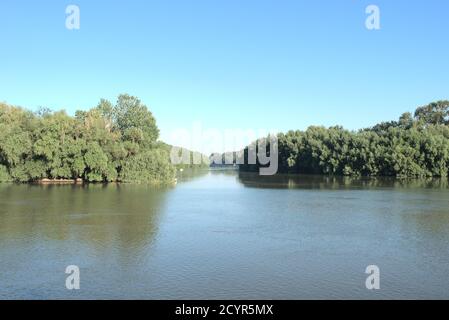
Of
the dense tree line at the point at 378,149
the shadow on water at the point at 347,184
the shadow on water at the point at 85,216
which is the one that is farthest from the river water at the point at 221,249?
the dense tree line at the point at 378,149

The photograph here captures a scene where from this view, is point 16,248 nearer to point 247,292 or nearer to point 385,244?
point 247,292

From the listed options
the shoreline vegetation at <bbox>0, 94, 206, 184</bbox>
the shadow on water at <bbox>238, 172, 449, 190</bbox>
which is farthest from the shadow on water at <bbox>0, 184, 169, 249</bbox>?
the shadow on water at <bbox>238, 172, 449, 190</bbox>

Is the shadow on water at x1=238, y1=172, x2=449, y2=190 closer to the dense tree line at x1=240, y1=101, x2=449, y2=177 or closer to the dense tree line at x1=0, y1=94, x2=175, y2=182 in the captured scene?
the dense tree line at x1=240, y1=101, x2=449, y2=177

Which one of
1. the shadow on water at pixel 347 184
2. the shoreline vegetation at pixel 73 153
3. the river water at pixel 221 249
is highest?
the shoreline vegetation at pixel 73 153

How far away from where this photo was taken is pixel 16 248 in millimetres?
19766

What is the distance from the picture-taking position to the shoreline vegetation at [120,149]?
55219 mm

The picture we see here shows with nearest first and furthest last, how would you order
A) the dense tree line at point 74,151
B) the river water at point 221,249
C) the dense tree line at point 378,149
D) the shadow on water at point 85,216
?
the river water at point 221,249, the shadow on water at point 85,216, the dense tree line at point 74,151, the dense tree line at point 378,149

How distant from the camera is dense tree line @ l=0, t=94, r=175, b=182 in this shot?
54.9 metres

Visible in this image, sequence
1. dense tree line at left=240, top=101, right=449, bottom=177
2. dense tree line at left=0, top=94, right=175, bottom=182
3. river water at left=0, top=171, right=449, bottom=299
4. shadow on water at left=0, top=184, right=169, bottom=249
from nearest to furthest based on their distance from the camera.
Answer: river water at left=0, top=171, right=449, bottom=299 → shadow on water at left=0, top=184, right=169, bottom=249 → dense tree line at left=0, top=94, right=175, bottom=182 → dense tree line at left=240, top=101, right=449, bottom=177

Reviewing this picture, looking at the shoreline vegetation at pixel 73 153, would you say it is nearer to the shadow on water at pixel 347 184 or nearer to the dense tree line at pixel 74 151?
the dense tree line at pixel 74 151

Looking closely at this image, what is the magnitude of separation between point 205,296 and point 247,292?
53.3 inches

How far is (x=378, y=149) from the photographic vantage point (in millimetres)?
76500

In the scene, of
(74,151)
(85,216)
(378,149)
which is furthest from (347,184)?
(85,216)

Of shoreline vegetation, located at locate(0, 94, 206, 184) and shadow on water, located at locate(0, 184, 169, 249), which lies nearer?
shadow on water, located at locate(0, 184, 169, 249)
